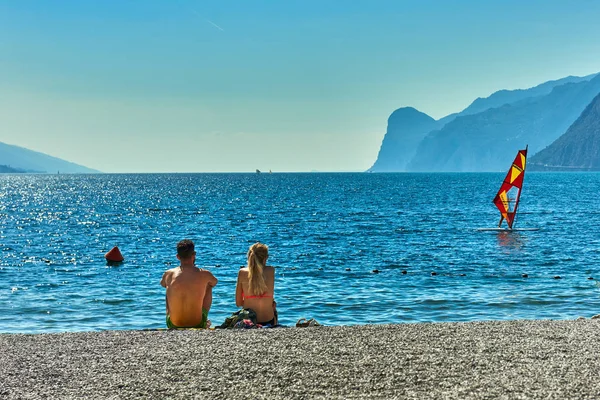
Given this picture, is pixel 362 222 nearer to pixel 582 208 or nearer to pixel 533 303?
pixel 582 208

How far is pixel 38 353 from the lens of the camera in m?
10.2

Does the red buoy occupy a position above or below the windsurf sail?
below

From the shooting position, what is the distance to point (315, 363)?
9148 millimetres

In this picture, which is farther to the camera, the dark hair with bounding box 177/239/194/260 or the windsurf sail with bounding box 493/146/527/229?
the windsurf sail with bounding box 493/146/527/229

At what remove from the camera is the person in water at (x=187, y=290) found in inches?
453

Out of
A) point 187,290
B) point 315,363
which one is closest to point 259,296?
point 187,290

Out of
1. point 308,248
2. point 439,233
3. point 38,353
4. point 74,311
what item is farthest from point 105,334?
point 439,233

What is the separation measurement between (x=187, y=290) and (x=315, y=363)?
343 centimetres

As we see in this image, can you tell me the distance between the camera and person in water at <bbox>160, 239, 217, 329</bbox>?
37.8 ft

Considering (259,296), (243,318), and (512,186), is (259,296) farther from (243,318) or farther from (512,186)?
(512,186)

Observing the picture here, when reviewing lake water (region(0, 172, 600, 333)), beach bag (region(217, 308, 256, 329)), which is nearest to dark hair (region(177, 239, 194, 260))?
beach bag (region(217, 308, 256, 329))

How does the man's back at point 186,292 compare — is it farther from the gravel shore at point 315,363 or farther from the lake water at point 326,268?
the lake water at point 326,268

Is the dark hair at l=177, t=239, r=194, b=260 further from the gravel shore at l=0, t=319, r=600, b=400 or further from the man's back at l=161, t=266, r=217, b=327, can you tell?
the gravel shore at l=0, t=319, r=600, b=400

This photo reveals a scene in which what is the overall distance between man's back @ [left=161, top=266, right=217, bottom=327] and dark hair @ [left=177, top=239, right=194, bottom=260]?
30 centimetres
